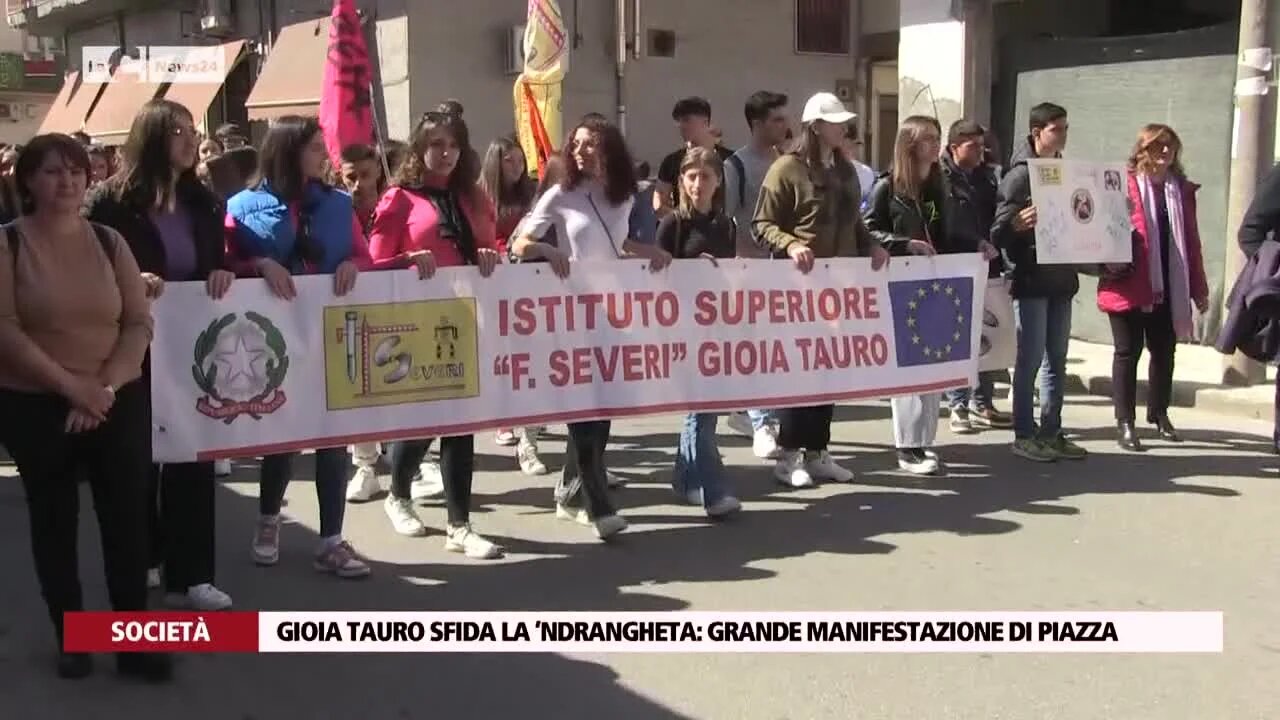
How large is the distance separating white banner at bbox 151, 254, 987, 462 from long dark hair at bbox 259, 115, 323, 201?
362mm

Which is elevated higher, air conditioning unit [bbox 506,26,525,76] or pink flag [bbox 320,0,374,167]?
air conditioning unit [bbox 506,26,525,76]

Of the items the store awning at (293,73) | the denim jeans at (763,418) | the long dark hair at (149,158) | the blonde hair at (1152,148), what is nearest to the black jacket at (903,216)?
the denim jeans at (763,418)

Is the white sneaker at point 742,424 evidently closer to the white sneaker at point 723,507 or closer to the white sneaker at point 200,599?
the white sneaker at point 723,507

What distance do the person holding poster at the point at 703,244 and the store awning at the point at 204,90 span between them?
533 inches

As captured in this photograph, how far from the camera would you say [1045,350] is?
741 centimetres

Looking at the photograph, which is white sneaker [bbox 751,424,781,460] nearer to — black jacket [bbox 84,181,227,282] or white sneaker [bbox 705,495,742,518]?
white sneaker [bbox 705,495,742,518]

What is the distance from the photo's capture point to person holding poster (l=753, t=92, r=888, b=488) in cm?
640

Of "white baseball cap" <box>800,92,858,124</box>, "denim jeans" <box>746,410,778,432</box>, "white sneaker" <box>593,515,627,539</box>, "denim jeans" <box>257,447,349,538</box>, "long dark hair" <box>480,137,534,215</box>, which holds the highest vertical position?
"white baseball cap" <box>800,92,858,124</box>

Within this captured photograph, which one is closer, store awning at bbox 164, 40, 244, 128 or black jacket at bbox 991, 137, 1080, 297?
black jacket at bbox 991, 137, 1080, 297

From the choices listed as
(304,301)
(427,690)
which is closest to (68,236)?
(304,301)

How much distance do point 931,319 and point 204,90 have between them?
47.7ft

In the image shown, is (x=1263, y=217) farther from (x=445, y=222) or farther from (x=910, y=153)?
(x=445, y=222)

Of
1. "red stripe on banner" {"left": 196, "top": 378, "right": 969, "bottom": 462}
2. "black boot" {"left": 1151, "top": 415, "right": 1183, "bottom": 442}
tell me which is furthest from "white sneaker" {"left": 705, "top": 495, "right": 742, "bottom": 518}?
"black boot" {"left": 1151, "top": 415, "right": 1183, "bottom": 442}

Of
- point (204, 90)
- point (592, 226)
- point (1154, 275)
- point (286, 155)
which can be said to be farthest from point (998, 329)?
point (204, 90)
